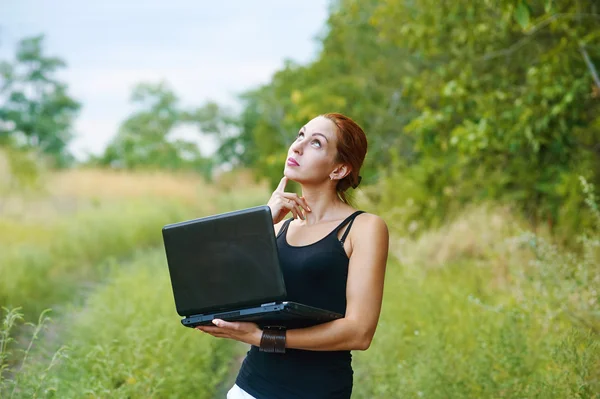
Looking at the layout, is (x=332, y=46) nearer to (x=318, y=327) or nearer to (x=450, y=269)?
(x=450, y=269)

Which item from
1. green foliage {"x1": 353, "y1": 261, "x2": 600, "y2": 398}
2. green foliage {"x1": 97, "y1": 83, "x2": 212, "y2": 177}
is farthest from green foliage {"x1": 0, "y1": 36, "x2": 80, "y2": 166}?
green foliage {"x1": 353, "y1": 261, "x2": 600, "y2": 398}

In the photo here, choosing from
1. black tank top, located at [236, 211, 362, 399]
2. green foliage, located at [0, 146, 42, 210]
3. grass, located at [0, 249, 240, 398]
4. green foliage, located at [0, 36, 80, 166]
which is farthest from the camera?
green foliage, located at [0, 36, 80, 166]

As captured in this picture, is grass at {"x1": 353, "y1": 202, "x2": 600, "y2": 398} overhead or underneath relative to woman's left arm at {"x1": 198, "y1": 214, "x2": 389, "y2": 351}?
underneath

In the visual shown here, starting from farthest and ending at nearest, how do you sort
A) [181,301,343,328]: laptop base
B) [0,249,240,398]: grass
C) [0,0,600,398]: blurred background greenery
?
→ [0,0,600,398]: blurred background greenery < [0,249,240,398]: grass < [181,301,343,328]: laptop base

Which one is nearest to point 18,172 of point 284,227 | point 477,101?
point 477,101

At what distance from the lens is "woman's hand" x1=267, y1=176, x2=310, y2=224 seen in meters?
2.44

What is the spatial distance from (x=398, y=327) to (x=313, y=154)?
3233 mm

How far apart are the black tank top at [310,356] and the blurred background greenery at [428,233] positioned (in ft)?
3.39

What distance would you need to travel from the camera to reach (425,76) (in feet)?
33.1

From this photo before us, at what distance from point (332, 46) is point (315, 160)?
1849 cm

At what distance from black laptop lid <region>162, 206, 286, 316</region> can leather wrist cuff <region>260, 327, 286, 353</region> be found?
5.8 inches

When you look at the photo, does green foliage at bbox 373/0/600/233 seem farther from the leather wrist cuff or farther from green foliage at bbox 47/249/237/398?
the leather wrist cuff

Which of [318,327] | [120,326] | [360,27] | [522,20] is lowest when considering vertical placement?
[120,326]

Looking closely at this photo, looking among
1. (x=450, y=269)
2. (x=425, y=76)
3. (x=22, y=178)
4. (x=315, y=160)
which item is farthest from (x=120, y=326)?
(x=22, y=178)
